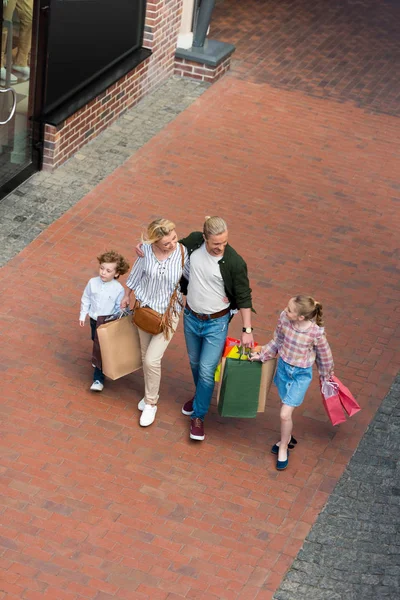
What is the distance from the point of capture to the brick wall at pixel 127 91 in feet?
38.2

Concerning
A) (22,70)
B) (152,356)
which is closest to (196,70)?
(22,70)

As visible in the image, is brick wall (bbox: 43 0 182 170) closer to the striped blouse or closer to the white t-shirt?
the striped blouse

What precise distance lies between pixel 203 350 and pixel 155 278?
0.68m

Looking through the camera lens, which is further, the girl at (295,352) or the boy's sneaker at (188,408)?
the boy's sneaker at (188,408)

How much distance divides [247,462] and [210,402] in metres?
0.74

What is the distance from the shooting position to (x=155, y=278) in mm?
7625

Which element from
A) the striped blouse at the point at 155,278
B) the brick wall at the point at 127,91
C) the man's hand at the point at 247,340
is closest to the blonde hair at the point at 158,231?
the striped blouse at the point at 155,278

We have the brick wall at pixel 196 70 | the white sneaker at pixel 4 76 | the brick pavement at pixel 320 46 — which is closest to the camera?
the white sneaker at pixel 4 76

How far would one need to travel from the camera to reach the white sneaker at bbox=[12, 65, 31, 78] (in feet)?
35.7

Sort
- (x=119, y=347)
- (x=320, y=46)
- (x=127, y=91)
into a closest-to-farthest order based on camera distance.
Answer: (x=119, y=347)
(x=127, y=91)
(x=320, y=46)

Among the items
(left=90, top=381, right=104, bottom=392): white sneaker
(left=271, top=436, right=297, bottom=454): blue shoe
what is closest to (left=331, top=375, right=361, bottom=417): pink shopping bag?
(left=271, top=436, right=297, bottom=454): blue shoe

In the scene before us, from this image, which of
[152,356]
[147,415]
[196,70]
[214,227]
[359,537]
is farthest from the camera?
[196,70]

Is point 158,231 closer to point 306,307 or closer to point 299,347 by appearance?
point 306,307

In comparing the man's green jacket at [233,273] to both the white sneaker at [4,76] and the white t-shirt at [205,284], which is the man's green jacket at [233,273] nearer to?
the white t-shirt at [205,284]
